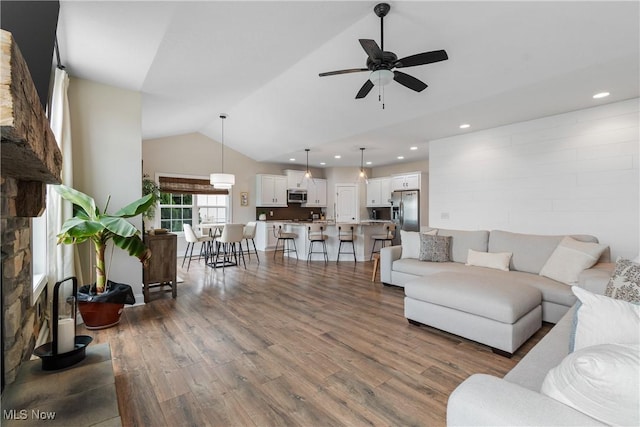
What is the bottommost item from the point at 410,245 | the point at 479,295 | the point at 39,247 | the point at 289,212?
the point at 479,295

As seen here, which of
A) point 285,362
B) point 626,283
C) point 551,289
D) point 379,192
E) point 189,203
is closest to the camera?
point 626,283

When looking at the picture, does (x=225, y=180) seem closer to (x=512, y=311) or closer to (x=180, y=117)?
(x=180, y=117)

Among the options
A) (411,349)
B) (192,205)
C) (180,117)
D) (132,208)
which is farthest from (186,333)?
(192,205)

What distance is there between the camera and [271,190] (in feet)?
28.4

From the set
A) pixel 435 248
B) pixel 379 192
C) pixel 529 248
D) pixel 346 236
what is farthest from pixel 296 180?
pixel 529 248

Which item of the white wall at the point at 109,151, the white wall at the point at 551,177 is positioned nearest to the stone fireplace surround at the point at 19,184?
the white wall at the point at 109,151

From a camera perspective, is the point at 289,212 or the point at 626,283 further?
the point at 289,212

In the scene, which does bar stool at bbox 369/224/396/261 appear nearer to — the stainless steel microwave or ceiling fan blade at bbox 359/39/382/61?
the stainless steel microwave

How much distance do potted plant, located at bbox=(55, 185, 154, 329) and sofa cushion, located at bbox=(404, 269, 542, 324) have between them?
295cm

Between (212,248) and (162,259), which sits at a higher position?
(162,259)

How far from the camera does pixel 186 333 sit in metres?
2.88

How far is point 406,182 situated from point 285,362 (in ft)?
21.8

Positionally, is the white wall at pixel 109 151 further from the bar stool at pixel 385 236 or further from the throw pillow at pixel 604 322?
the bar stool at pixel 385 236

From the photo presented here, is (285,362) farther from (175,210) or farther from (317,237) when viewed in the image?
(175,210)
